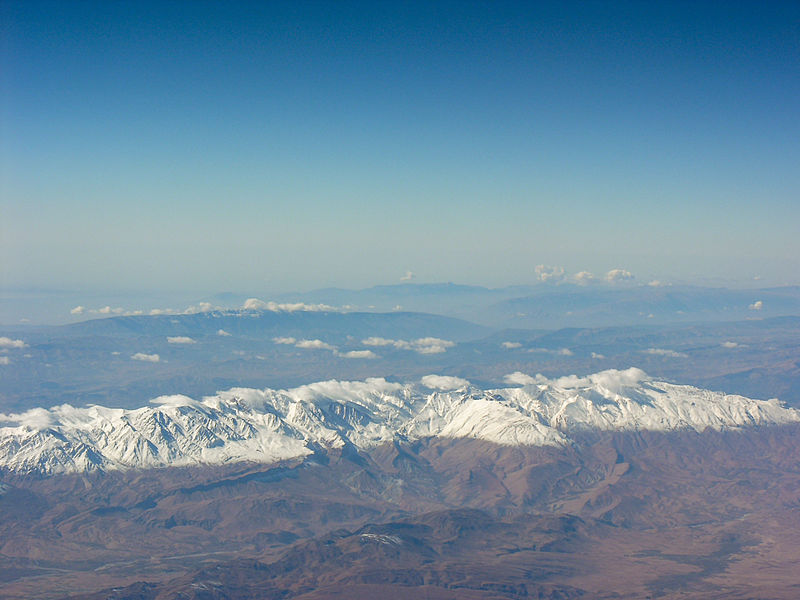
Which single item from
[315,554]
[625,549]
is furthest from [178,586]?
[625,549]

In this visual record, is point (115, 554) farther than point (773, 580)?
Yes

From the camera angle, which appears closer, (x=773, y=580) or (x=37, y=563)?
(x=773, y=580)

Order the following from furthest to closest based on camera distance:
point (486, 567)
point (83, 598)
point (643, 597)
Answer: point (486, 567) < point (643, 597) < point (83, 598)

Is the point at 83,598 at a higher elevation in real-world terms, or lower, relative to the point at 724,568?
higher

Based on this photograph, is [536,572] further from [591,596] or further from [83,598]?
[83,598]

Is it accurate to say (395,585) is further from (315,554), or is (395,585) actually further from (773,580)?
(773,580)

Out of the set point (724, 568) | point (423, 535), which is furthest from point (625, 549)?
point (423, 535)

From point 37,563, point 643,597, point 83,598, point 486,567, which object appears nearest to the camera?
point 83,598

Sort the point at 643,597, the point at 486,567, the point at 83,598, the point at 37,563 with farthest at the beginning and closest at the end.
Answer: the point at 37,563
the point at 486,567
the point at 643,597
the point at 83,598
